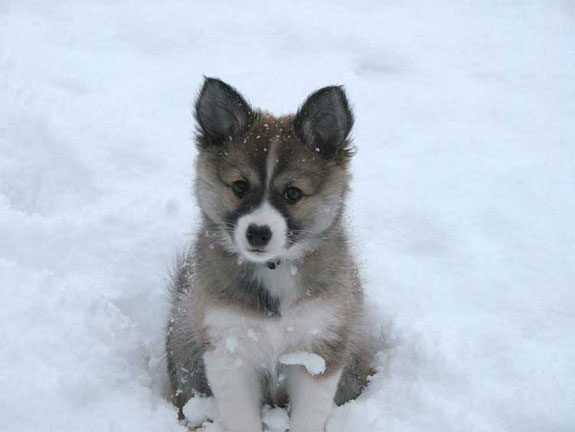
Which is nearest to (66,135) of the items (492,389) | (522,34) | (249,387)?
(249,387)

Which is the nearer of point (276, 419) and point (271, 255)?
point (271, 255)

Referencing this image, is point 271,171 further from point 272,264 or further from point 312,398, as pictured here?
→ point 312,398

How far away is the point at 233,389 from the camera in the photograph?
310 cm

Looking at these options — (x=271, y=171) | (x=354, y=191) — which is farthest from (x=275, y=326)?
(x=354, y=191)

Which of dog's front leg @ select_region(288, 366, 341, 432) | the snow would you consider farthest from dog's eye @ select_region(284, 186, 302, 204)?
dog's front leg @ select_region(288, 366, 341, 432)

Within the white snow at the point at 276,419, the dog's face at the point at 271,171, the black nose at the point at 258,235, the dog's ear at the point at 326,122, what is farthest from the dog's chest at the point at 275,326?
the dog's ear at the point at 326,122

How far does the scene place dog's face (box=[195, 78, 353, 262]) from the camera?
284cm

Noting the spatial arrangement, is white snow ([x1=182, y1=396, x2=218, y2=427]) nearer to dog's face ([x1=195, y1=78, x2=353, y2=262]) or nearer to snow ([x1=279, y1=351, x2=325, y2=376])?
snow ([x1=279, y1=351, x2=325, y2=376])

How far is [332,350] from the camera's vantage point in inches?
→ 122

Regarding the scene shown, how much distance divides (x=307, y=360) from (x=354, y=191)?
1842 mm

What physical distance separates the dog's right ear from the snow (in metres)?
1.03

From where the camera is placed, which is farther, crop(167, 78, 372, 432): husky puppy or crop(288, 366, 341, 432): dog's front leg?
crop(288, 366, 341, 432): dog's front leg

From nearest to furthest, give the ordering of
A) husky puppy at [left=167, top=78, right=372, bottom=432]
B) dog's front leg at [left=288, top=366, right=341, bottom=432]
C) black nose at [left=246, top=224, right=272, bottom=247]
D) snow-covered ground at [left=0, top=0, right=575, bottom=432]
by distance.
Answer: black nose at [left=246, top=224, right=272, bottom=247]
husky puppy at [left=167, top=78, right=372, bottom=432]
dog's front leg at [left=288, top=366, right=341, bottom=432]
snow-covered ground at [left=0, top=0, right=575, bottom=432]

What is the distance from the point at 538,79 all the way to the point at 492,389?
3647mm
